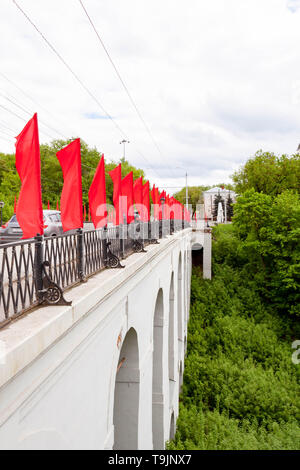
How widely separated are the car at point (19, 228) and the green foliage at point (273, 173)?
27.1 m

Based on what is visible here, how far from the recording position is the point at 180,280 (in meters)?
20.7

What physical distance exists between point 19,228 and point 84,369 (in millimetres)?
6547

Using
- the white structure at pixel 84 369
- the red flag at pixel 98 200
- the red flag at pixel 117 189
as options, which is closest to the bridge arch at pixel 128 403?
the white structure at pixel 84 369

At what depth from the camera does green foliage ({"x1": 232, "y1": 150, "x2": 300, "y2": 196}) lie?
35.5 m

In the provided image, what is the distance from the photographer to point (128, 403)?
25.9ft

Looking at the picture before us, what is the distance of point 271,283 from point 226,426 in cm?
1540

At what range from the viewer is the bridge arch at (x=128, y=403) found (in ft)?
25.7

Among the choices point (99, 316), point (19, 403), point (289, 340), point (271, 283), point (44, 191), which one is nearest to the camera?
point (19, 403)

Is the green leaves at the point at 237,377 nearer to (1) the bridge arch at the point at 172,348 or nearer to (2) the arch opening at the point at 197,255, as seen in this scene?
(1) the bridge arch at the point at 172,348

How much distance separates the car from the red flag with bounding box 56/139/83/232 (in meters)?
4.57

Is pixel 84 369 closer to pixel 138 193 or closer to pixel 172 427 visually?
pixel 138 193

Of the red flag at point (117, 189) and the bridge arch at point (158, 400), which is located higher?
the red flag at point (117, 189)

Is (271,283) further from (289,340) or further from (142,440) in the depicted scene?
(142,440)

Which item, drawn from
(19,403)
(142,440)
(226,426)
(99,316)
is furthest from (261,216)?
(19,403)
